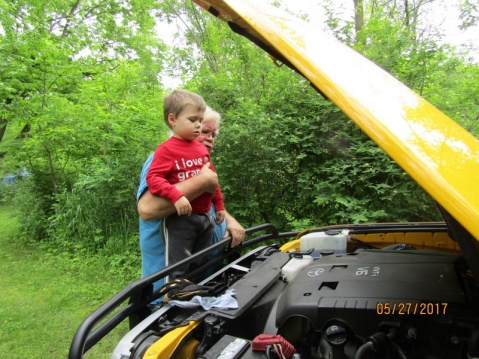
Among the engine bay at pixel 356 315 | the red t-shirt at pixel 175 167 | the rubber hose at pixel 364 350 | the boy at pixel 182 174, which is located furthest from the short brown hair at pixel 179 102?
the rubber hose at pixel 364 350

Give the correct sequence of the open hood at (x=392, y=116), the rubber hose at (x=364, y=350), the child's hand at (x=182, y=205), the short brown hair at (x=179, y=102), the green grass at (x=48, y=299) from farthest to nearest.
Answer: the green grass at (x=48, y=299)
the short brown hair at (x=179, y=102)
the child's hand at (x=182, y=205)
the rubber hose at (x=364, y=350)
the open hood at (x=392, y=116)

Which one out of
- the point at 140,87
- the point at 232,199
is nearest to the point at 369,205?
the point at 232,199

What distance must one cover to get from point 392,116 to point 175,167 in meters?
1.52

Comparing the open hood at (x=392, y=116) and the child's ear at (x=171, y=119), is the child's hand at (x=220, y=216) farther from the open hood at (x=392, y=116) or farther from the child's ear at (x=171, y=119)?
the open hood at (x=392, y=116)

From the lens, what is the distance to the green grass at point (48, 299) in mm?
3627

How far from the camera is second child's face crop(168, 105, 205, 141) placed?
7.32ft

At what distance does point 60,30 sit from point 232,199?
10.8 meters

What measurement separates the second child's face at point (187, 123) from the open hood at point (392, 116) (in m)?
0.93

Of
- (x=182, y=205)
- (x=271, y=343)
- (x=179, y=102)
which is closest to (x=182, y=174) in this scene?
(x=182, y=205)

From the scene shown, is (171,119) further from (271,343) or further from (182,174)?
(271,343)

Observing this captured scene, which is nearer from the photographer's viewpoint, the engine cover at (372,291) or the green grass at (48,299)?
the engine cover at (372,291)

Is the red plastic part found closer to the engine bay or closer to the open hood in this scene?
the engine bay
